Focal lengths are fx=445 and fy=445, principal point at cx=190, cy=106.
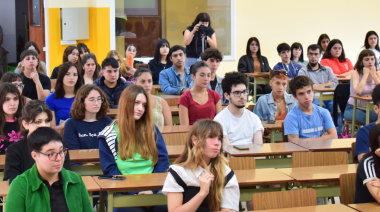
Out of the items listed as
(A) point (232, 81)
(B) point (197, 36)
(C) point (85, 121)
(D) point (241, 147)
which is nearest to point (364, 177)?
(D) point (241, 147)

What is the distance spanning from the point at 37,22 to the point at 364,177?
7.33m

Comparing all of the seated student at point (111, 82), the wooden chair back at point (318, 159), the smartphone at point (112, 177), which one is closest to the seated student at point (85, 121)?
the smartphone at point (112, 177)

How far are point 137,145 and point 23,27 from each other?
8515 millimetres

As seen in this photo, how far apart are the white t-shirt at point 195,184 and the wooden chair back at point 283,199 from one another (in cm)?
12

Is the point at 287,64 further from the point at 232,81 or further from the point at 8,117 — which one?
the point at 8,117

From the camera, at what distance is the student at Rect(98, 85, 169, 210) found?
2.68 m

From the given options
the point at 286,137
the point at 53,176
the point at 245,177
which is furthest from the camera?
the point at 286,137

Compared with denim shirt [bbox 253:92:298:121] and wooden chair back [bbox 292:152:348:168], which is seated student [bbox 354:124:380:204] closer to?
wooden chair back [bbox 292:152:348:168]

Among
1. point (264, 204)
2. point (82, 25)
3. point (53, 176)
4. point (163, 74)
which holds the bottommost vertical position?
point (264, 204)

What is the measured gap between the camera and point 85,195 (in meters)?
2.14

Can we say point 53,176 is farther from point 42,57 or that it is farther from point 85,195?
point 42,57

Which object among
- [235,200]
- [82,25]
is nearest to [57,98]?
[235,200]

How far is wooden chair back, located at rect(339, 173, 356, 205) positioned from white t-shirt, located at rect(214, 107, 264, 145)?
1.10 meters

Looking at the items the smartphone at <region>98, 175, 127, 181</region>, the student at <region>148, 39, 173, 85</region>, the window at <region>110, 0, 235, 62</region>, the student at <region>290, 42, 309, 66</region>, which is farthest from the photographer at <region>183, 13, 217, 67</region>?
the smartphone at <region>98, 175, 127, 181</region>
